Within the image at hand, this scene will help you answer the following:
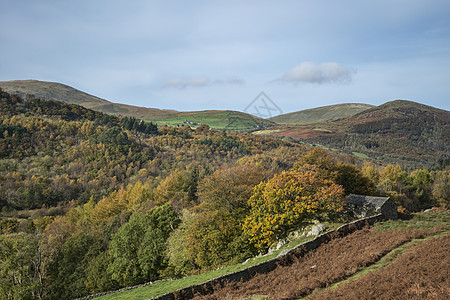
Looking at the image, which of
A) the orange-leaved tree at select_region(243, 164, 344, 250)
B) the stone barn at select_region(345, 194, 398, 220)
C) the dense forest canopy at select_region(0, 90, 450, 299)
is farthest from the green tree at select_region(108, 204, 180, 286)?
the stone barn at select_region(345, 194, 398, 220)

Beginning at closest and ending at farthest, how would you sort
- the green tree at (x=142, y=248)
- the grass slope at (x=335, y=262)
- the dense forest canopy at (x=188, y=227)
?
the grass slope at (x=335, y=262)
the dense forest canopy at (x=188, y=227)
the green tree at (x=142, y=248)

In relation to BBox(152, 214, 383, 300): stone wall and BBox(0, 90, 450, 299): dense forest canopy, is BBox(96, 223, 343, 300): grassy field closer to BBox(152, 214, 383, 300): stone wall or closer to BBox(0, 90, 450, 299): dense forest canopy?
BBox(152, 214, 383, 300): stone wall

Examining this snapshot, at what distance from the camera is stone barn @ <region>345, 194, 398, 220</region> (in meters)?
30.6

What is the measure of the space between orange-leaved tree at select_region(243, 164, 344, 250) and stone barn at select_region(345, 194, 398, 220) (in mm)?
4674

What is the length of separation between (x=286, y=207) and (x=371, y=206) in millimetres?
11541

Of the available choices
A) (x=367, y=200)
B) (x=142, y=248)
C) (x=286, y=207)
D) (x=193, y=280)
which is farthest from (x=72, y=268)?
(x=367, y=200)

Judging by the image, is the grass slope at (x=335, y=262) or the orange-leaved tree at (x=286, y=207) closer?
the grass slope at (x=335, y=262)

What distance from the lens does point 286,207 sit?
29156mm

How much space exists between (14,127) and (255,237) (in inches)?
7149

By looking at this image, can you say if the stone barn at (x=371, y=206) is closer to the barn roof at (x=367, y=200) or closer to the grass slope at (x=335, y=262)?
the barn roof at (x=367, y=200)

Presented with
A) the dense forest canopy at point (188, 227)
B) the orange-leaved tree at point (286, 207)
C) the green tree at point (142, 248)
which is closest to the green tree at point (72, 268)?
the dense forest canopy at point (188, 227)

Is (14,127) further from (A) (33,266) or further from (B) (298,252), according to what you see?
(B) (298,252)

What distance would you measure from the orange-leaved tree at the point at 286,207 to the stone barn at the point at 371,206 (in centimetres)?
467

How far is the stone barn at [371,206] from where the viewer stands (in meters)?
30.6
